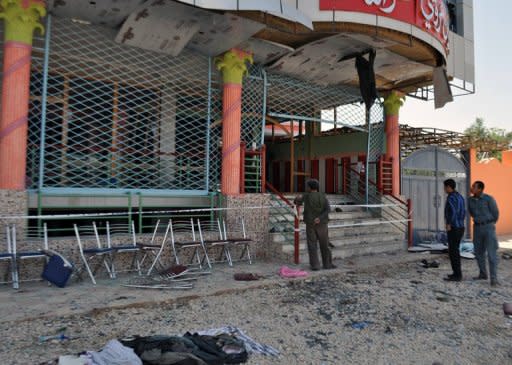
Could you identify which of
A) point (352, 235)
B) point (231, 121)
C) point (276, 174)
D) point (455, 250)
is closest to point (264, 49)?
point (231, 121)

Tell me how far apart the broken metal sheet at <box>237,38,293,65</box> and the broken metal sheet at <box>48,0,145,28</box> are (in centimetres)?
216

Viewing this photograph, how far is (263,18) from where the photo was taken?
6.44 m

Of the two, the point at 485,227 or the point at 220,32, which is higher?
the point at 220,32

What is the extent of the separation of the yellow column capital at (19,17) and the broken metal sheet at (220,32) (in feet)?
7.50

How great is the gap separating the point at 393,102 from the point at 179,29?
6.34m

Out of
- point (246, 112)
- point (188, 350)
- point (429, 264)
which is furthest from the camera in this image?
point (246, 112)

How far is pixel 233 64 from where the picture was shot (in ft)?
25.1

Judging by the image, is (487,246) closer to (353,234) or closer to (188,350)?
(353,234)

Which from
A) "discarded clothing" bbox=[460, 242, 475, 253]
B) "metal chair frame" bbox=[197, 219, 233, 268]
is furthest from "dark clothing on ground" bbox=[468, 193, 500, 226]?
"metal chair frame" bbox=[197, 219, 233, 268]

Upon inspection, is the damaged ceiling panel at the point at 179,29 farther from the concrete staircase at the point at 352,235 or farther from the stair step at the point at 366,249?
the stair step at the point at 366,249

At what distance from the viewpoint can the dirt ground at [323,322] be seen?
3.34 m

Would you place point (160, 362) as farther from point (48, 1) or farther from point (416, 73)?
point (416, 73)

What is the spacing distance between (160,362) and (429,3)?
845 cm

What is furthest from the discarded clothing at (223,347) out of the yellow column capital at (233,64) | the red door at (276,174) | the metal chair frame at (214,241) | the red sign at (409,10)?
the red door at (276,174)
